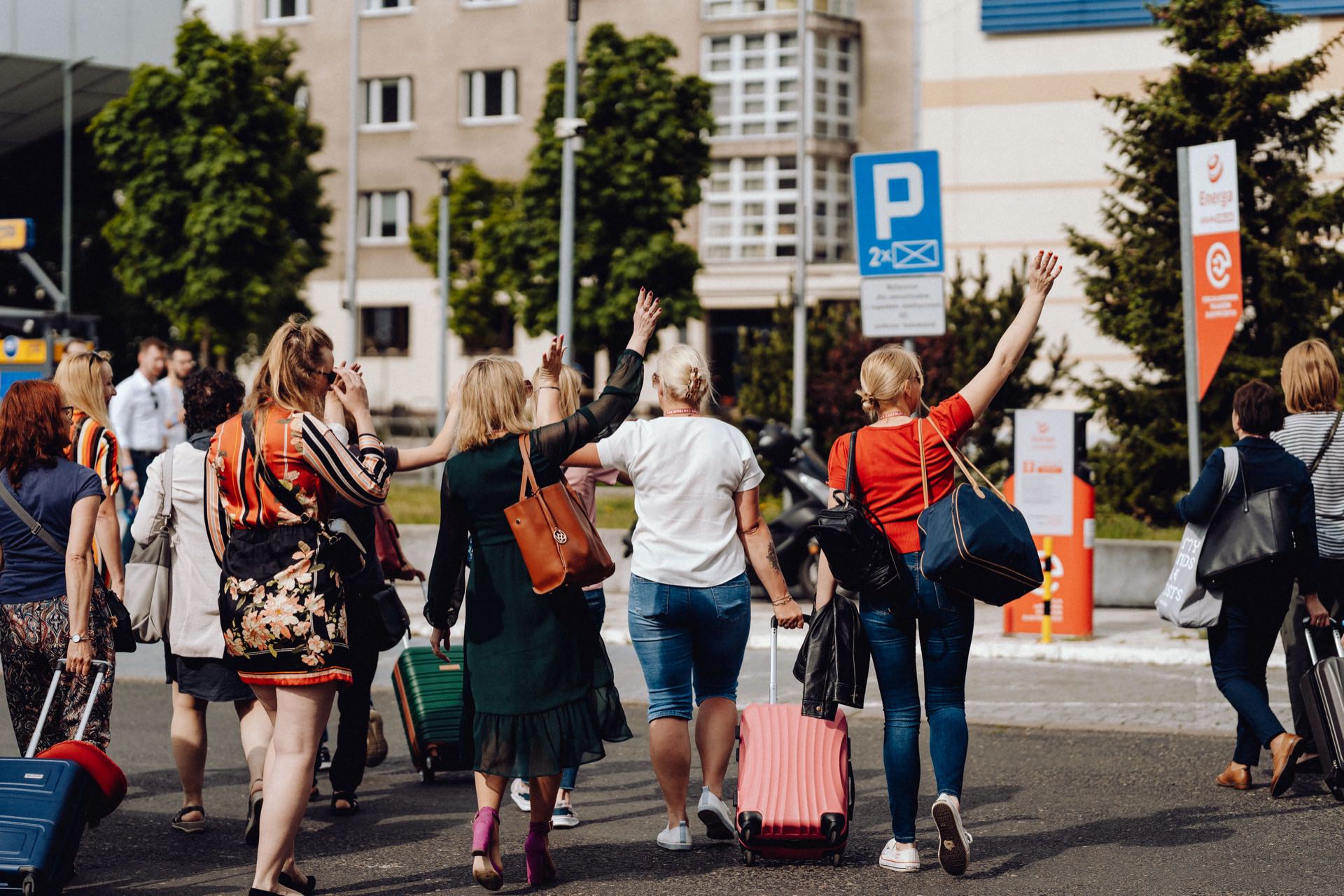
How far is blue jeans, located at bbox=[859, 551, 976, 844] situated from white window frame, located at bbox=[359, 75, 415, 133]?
141ft

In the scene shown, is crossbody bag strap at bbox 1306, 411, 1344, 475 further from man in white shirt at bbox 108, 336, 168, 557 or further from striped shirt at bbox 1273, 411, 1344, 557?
man in white shirt at bbox 108, 336, 168, 557

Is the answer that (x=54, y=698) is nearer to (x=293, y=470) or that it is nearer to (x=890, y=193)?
(x=293, y=470)

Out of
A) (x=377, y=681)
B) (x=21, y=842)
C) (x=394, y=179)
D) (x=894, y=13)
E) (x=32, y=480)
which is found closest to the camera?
(x=21, y=842)

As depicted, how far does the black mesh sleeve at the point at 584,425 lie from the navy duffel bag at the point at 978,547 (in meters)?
1.14

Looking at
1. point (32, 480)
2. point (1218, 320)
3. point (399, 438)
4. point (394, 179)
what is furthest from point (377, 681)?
point (394, 179)

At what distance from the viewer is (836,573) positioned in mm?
5629

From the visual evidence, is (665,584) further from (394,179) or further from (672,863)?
(394,179)

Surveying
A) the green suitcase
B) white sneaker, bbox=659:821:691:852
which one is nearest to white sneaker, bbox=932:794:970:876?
white sneaker, bbox=659:821:691:852

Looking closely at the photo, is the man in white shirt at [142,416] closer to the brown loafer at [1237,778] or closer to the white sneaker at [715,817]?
the white sneaker at [715,817]

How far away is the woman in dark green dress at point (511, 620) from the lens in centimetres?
543

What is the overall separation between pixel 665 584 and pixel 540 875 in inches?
44.0

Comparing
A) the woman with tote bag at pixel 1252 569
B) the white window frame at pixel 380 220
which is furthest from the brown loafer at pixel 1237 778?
the white window frame at pixel 380 220

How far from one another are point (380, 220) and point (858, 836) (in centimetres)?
4300

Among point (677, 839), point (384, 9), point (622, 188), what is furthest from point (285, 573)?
point (384, 9)
